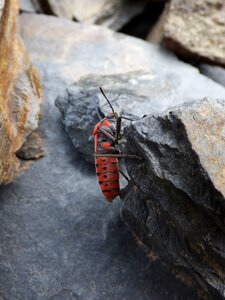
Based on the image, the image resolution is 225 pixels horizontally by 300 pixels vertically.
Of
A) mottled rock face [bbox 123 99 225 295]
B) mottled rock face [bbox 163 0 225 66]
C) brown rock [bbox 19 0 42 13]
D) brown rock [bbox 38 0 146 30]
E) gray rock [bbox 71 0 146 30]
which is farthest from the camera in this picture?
gray rock [bbox 71 0 146 30]

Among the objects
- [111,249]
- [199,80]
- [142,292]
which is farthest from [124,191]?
[199,80]

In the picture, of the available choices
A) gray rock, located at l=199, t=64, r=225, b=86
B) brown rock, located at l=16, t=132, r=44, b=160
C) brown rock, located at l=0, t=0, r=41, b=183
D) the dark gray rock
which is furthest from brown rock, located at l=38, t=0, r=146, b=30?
brown rock, located at l=16, t=132, r=44, b=160

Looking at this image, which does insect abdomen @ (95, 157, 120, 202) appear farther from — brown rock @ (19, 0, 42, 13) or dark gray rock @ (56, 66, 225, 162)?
brown rock @ (19, 0, 42, 13)

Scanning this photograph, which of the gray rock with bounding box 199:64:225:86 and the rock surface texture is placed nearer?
the rock surface texture

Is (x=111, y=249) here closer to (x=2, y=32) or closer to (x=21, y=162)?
(x=21, y=162)

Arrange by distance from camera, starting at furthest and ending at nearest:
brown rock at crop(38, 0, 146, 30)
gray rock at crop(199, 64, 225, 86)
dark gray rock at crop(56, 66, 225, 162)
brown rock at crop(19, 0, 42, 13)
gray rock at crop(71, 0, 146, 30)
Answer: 1. gray rock at crop(71, 0, 146, 30)
2. brown rock at crop(38, 0, 146, 30)
3. brown rock at crop(19, 0, 42, 13)
4. gray rock at crop(199, 64, 225, 86)
5. dark gray rock at crop(56, 66, 225, 162)

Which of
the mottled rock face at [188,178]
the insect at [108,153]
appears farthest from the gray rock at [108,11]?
the mottled rock face at [188,178]

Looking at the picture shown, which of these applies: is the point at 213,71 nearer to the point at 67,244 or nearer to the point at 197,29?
the point at 197,29

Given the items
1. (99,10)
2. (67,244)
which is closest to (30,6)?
(99,10)
